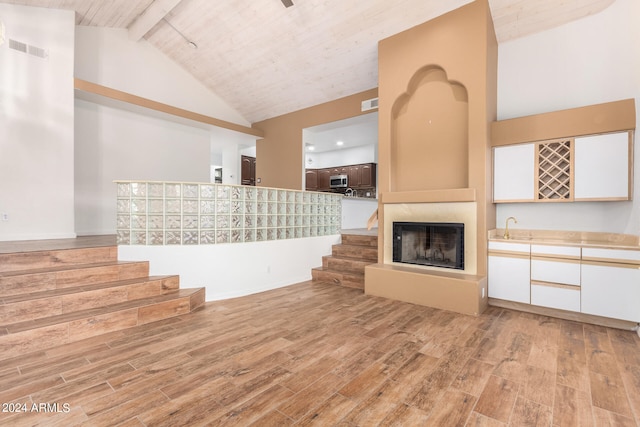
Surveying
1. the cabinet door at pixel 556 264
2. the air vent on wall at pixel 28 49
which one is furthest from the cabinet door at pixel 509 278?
the air vent on wall at pixel 28 49

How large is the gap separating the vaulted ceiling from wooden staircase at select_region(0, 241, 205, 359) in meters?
4.12

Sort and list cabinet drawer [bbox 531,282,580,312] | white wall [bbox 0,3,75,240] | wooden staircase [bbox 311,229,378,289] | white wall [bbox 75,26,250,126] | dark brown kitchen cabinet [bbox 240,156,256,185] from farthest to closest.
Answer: dark brown kitchen cabinet [bbox 240,156,256,185] → white wall [bbox 75,26,250,126] → wooden staircase [bbox 311,229,378,289] → white wall [bbox 0,3,75,240] → cabinet drawer [bbox 531,282,580,312]

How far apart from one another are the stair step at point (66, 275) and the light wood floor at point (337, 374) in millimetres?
840

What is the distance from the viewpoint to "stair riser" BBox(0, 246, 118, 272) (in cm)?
303

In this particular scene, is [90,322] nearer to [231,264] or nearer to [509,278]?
[231,264]

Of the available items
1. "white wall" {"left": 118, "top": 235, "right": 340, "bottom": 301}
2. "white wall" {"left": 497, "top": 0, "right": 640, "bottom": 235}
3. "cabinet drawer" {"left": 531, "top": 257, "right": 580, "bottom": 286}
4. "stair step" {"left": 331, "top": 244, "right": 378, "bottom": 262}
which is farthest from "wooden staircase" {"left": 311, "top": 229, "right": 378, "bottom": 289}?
"cabinet drawer" {"left": 531, "top": 257, "right": 580, "bottom": 286}

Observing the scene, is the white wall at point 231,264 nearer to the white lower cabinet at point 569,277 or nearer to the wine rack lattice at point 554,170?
the white lower cabinet at point 569,277

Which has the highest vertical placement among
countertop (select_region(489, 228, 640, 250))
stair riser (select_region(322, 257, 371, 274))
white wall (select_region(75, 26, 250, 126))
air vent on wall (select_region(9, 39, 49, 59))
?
white wall (select_region(75, 26, 250, 126))

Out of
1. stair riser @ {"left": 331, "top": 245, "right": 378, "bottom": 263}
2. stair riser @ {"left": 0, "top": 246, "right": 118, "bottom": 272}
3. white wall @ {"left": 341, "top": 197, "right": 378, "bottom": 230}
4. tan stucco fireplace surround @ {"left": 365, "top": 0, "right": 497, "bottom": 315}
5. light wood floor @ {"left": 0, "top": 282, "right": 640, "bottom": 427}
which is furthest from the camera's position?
white wall @ {"left": 341, "top": 197, "right": 378, "bottom": 230}

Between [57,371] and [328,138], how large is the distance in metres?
7.72

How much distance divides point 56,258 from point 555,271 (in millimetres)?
5649

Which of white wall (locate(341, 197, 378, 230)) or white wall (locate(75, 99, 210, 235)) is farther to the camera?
white wall (locate(341, 197, 378, 230))

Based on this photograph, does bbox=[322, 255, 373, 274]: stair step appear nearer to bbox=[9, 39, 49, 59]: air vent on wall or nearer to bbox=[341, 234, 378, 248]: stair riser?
bbox=[341, 234, 378, 248]: stair riser

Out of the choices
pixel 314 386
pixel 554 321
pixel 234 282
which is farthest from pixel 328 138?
pixel 314 386
